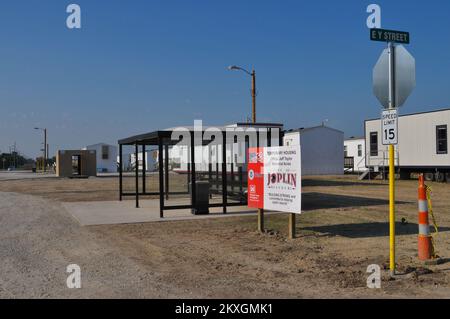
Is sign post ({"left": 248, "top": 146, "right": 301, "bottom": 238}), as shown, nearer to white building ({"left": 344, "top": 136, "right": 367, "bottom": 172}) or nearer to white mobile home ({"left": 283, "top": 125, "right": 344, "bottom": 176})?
white mobile home ({"left": 283, "top": 125, "right": 344, "bottom": 176})

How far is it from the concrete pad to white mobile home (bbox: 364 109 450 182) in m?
15.4

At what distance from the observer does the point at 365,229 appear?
11.2 meters

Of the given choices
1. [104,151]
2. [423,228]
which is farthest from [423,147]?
[104,151]

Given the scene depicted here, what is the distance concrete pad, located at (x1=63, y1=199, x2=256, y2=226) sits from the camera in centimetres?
1355

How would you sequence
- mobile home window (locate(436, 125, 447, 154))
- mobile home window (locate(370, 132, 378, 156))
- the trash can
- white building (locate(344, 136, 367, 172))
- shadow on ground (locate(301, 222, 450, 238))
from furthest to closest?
white building (locate(344, 136, 367, 172))
mobile home window (locate(370, 132, 378, 156))
mobile home window (locate(436, 125, 447, 154))
the trash can
shadow on ground (locate(301, 222, 450, 238))

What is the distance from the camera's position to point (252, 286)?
21.2 feet

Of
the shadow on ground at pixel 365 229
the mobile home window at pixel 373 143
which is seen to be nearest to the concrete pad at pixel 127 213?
the shadow on ground at pixel 365 229

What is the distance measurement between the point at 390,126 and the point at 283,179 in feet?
12.8

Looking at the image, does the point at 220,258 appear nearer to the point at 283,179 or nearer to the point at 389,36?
the point at 283,179

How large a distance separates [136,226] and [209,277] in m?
5.83

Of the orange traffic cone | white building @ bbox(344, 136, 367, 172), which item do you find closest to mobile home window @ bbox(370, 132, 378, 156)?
white building @ bbox(344, 136, 367, 172)

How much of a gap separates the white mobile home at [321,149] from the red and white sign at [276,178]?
36.9 meters
